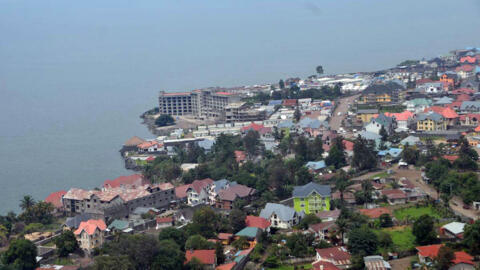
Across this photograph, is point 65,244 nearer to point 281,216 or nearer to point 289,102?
point 281,216

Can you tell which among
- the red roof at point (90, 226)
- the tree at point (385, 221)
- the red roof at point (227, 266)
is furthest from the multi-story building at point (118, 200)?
the tree at point (385, 221)

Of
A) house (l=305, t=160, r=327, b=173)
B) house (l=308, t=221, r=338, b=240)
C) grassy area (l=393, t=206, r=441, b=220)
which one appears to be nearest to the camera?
house (l=308, t=221, r=338, b=240)

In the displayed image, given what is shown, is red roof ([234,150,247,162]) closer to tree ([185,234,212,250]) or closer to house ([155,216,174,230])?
house ([155,216,174,230])

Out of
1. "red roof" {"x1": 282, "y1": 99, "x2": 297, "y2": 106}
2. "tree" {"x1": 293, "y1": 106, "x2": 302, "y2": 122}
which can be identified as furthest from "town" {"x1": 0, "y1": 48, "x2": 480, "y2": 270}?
"red roof" {"x1": 282, "y1": 99, "x2": 297, "y2": 106}

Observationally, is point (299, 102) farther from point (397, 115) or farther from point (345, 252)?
point (345, 252)

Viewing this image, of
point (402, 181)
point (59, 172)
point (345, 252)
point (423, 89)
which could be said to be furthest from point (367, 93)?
point (345, 252)

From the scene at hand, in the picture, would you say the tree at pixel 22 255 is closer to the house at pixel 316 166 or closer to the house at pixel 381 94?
the house at pixel 316 166
